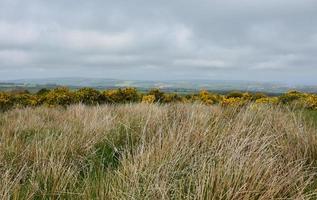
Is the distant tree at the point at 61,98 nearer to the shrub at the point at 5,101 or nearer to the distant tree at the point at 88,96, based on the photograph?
the distant tree at the point at 88,96

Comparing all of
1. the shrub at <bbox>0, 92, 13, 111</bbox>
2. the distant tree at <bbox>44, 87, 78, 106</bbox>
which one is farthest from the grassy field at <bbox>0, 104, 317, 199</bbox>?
the shrub at <bbox>0, 92, 13, 111</bbox>

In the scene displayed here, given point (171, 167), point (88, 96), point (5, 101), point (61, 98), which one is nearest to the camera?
point (171, 167)

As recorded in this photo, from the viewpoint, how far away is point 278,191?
3219 millimetres

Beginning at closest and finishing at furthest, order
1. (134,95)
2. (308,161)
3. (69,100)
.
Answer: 1. (308,161)
2. (69,100)
3. (134,95)

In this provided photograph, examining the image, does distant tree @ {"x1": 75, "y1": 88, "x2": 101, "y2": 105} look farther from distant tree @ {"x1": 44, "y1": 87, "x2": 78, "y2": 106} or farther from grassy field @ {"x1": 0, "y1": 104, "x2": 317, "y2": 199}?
grassy field @ {"x1": 0, "y1": 104, "x2": 317, "y2": 199}

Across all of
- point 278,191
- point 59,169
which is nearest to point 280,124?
point 278,191

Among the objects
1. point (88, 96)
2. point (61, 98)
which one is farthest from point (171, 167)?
point (88, 96)

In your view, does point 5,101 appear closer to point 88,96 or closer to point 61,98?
point 61,98

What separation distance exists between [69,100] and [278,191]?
52.0ft

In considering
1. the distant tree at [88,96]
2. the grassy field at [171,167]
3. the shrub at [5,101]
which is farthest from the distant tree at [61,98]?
the grassy field at [171,167]

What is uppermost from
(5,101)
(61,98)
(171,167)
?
(171,167)

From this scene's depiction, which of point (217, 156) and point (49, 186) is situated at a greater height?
point (217, 156)

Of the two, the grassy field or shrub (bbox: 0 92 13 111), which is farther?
shrub (bbox: 0 92 13 111)

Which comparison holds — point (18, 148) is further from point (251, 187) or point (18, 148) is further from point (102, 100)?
point (102, 100)
